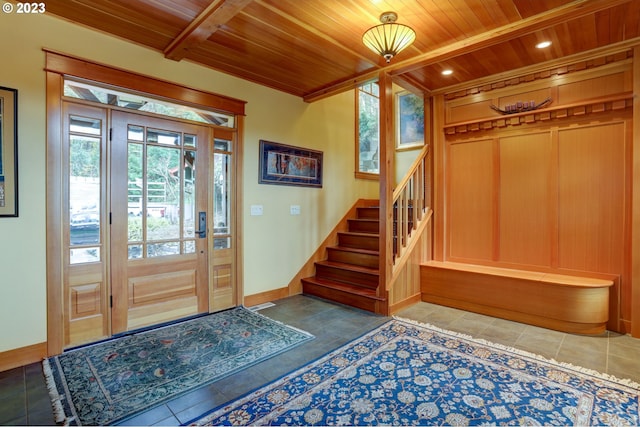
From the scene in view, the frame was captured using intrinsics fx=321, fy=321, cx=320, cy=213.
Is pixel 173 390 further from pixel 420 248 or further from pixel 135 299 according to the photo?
pixel 420 248

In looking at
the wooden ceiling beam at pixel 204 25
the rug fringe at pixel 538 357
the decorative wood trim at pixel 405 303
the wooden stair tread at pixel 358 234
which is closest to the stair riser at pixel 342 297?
the decorative wood trim at pixel 405 303

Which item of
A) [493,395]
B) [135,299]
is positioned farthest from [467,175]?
[135,299]

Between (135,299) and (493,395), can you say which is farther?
(135,299)

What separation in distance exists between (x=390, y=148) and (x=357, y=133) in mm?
1889

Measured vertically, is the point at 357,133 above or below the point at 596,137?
above

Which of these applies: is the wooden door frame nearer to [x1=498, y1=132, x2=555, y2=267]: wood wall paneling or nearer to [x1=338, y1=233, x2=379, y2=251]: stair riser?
[x1=338, y1=233, x2=379, y2=251]: stair riser

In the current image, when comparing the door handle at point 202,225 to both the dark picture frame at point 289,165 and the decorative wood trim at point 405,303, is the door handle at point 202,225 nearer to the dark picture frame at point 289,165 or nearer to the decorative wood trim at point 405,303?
the dark picture frame at point 289,165

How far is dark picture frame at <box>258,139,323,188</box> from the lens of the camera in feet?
13.8

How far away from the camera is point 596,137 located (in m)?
3.34

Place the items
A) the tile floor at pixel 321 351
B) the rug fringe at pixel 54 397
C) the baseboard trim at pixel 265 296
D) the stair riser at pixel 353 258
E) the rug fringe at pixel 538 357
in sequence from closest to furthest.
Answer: the rug fringe at pixel 54 397 → the tile floor at pixel 321 351 → the rug fringe at pixel 538 357 → the baseboard trim at pixel 265 296 → the stair riser at pixel 353 258

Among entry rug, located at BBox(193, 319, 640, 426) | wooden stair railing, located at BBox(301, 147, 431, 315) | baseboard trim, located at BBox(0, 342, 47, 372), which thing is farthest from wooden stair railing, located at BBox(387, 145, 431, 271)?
baseboard trim, located at BBox(0, 342, 47, 372)

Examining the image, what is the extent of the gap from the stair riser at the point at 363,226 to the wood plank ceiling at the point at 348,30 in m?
2.17

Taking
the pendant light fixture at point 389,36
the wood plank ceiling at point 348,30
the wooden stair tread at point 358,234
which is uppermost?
the wood plank ceiling at point 348,30

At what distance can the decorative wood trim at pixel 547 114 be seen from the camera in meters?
3.17
